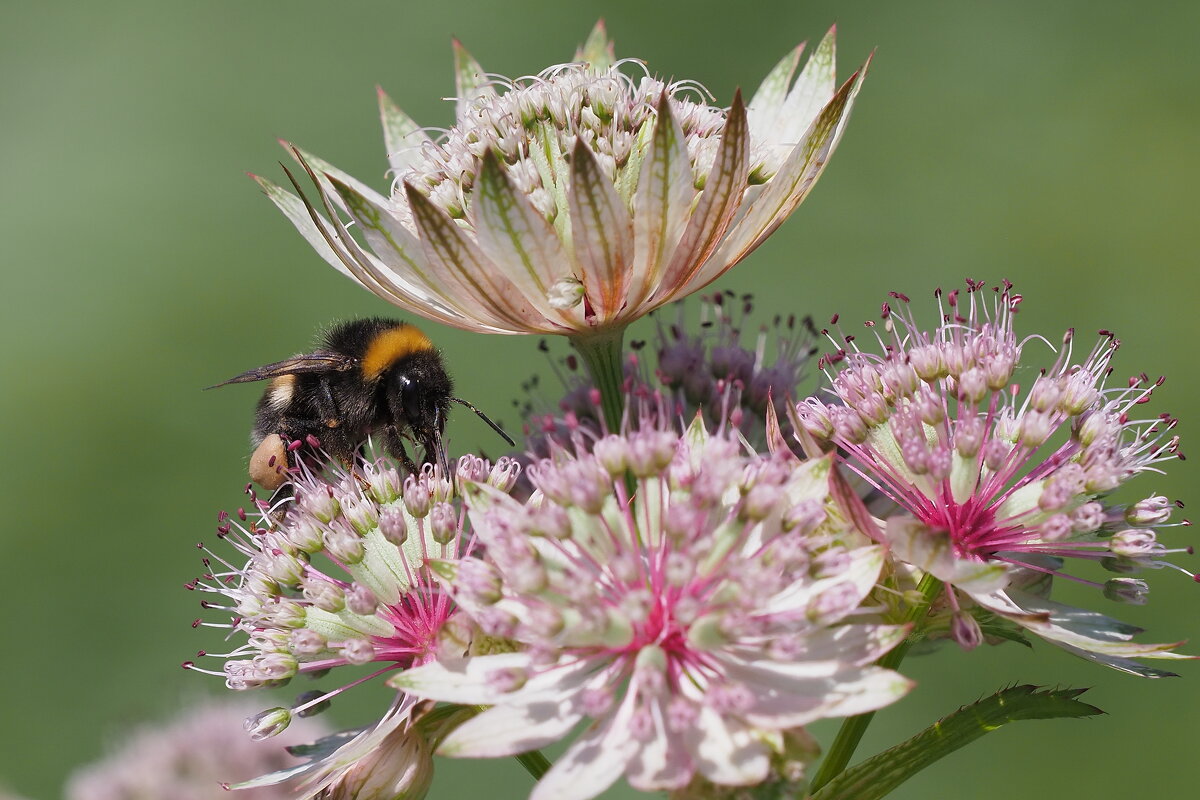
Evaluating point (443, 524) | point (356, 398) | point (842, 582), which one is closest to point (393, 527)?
point (443, 524)

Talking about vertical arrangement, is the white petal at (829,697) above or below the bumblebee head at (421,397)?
below

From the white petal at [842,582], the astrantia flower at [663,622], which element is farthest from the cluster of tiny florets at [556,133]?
the white petal at [842,582]

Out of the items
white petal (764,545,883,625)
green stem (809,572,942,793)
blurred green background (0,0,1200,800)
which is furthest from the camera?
blurred green background (0,0,1200,800)


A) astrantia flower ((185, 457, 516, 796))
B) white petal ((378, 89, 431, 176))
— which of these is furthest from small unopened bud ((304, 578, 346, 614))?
white petal ((378, 89, 431, 176))

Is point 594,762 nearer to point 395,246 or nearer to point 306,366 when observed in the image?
point 395,246

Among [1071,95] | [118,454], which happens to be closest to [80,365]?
[118,454]

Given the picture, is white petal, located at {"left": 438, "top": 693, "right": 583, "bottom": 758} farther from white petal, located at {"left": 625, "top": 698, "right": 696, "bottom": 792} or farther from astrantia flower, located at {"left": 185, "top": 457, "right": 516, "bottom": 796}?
astrantia flower, located at {"left": 185, "top": 457, "right": 516, "bottom": 796}

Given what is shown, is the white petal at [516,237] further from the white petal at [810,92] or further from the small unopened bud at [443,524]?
the white petal at [810,92]

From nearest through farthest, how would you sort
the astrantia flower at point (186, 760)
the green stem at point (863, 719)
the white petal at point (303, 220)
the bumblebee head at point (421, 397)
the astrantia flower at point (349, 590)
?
the green stem at point (863, 719)
the astrantia flower at point (349, 590)
the white petal at point (303, 220)
the bumblebee head at point (421, 397)
the astrantia flower at point (186, 760)
